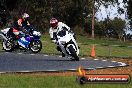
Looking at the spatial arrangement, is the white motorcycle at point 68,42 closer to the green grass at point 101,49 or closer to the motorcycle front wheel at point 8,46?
the motorcycle front wheel at point 8,46

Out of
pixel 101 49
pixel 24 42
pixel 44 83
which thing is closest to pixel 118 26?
pixel 101 49

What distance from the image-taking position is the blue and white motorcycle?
25938 mm

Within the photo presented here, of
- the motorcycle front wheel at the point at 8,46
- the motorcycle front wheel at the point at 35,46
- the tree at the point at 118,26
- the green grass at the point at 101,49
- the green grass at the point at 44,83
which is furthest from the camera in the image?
the tree at the point at 118,26

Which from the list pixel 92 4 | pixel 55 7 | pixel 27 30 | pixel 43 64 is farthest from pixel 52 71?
pixel 55 7

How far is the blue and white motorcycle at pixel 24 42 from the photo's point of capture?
25938 millimetres

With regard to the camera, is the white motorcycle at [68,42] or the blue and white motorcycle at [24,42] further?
the blue and white motorcycle at [24,42]

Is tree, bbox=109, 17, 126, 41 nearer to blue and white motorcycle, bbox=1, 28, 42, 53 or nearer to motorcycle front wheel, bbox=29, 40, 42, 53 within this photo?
blue and white motorcycle, bbox=1, 28, 42, 53

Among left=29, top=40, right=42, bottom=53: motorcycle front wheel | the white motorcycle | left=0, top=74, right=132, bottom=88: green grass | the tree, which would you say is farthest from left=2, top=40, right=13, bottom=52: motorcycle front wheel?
the tree

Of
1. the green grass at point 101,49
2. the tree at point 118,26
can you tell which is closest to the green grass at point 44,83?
the green grass at point 101,49

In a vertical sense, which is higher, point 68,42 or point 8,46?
point 68,42

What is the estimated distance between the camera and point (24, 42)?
26.3 meters

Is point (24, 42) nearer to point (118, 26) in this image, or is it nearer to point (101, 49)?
point (101, 49)

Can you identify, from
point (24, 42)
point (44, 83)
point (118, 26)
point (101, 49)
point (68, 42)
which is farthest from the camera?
point (118, 26)

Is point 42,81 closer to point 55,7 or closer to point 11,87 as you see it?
point 11,87
